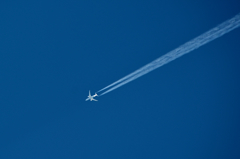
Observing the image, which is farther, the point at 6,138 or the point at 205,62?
the point at 6,138

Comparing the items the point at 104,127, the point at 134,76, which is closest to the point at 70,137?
the point at 104,127

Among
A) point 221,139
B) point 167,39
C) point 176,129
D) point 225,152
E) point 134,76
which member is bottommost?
point 225,152

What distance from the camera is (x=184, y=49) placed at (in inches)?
212

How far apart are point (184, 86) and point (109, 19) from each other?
3.22 m

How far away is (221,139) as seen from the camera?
5.34 metres

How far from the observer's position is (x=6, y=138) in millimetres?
5832

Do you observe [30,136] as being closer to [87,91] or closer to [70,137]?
[70,137]

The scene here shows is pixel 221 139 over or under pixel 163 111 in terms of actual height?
under

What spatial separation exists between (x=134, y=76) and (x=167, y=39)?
1.56 m

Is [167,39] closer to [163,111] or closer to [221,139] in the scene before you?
[163,111]

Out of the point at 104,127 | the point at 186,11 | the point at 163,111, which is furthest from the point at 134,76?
the point at 186,11

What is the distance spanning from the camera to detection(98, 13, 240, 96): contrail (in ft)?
17.1

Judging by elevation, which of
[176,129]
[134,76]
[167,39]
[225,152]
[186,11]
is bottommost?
[225,152]

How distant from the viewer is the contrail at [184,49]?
17.1 feet
